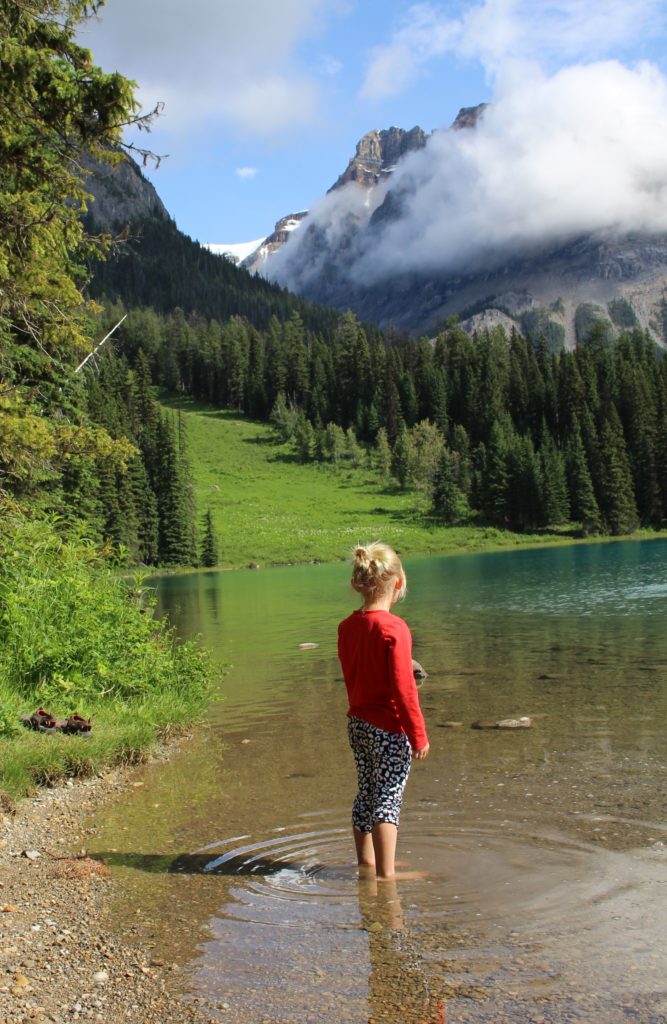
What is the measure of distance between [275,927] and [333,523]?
311ft

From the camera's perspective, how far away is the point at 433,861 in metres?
7.14

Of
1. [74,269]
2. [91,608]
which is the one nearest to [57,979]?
[91,608]

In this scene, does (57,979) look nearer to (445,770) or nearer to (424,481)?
(445,770)

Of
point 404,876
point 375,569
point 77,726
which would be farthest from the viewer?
point 77,726

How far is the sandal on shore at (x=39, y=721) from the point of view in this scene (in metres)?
10.1

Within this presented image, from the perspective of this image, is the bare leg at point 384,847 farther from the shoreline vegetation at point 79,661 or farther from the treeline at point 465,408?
the treeline at point 465,408

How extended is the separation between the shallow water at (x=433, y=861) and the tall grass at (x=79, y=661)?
2.56ft

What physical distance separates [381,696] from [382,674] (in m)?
0.20

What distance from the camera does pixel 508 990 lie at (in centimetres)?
471

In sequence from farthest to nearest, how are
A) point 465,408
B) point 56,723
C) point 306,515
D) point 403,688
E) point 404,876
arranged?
1. point 465,408
2. point 306,515
3. point 56,723
4. point 404,876
5. point 403,688

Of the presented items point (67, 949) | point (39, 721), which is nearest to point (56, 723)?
point (39, 721)

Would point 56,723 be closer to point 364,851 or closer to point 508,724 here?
point 364,851

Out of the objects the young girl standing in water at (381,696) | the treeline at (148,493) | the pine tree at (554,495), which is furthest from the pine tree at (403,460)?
the young girl standing in water at (381,696)

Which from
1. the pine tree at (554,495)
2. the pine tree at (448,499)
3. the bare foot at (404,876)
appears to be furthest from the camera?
the pine tree at (448,499)
